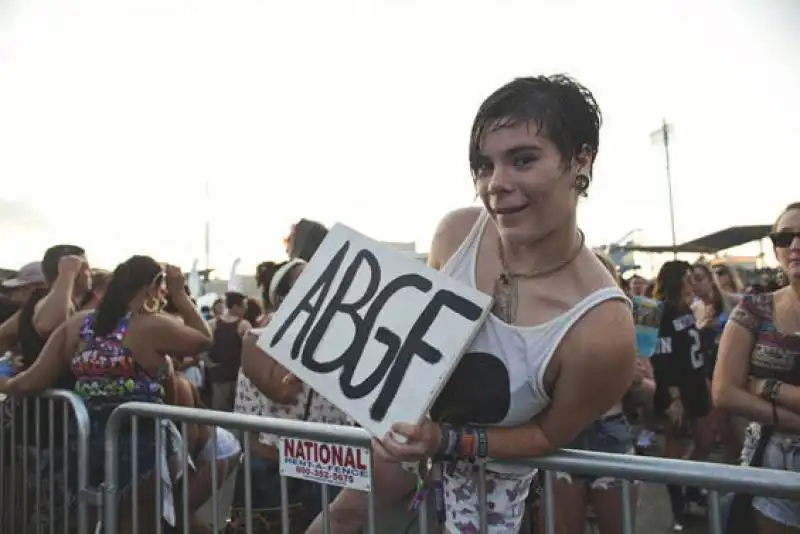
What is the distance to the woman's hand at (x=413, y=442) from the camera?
1.39 meters

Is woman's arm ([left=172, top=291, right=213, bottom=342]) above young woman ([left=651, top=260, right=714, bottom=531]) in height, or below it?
above

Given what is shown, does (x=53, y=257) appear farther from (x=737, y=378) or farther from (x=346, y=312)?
(x=737, y=378)

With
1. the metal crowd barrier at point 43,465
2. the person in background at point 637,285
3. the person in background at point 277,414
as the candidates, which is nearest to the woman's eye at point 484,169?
the person in background at point 277,414

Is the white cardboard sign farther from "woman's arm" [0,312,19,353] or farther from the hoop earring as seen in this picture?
"woman's arm" [0,312,19,353]

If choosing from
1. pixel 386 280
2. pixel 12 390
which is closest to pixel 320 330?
pixel 386 280

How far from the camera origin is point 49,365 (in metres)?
3.23

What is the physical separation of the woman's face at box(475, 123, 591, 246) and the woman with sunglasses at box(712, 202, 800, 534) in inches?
55.0

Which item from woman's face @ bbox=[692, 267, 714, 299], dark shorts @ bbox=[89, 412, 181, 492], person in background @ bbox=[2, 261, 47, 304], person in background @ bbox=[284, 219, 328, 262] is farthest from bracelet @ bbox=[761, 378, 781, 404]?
person in background @ bbox=[2, 261, 47, 304]

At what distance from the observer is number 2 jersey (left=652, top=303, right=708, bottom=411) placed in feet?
15.8

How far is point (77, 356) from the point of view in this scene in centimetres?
314

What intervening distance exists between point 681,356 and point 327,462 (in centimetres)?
383

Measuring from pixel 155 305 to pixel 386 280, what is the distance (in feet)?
7.58

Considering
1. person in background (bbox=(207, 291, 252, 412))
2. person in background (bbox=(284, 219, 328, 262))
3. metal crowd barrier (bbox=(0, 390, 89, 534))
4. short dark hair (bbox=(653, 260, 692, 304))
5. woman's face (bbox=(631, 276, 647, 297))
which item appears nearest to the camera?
metal crowd barrier (bbox=(0, 390, 89, 534))

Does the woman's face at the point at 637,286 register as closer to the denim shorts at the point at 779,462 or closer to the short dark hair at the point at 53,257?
the denim shorts at the point at 779,462
